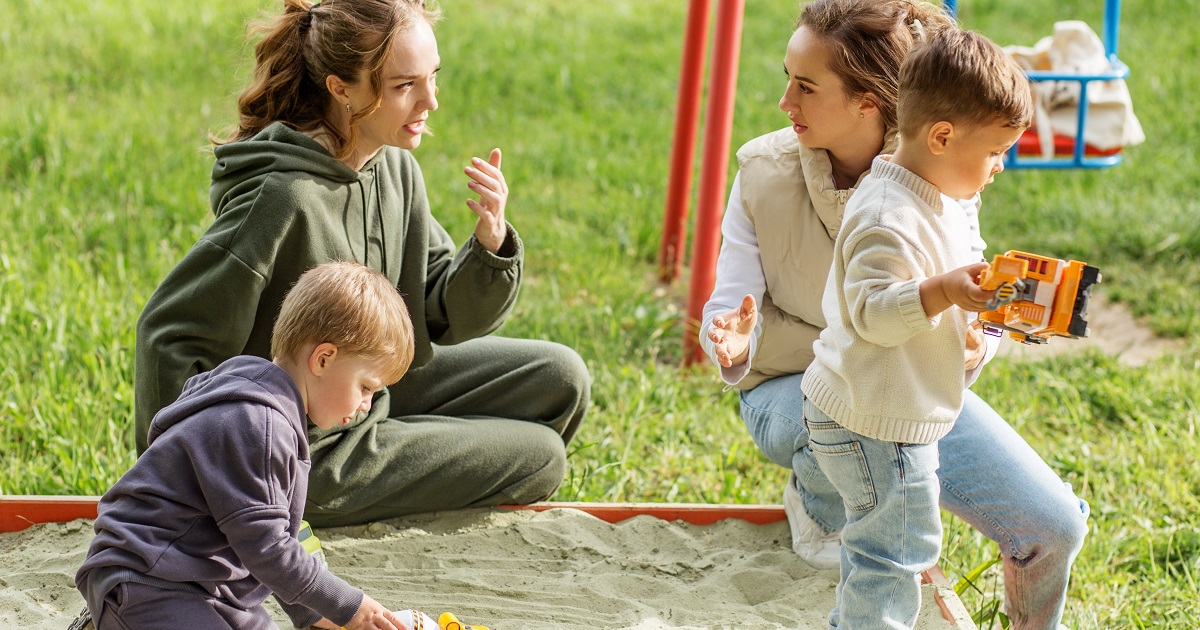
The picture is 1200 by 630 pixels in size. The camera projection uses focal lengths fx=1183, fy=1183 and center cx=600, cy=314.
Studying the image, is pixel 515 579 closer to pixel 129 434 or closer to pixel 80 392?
pixel 129 434

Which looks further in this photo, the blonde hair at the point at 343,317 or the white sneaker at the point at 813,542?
the white sneaker at the point at 813,542

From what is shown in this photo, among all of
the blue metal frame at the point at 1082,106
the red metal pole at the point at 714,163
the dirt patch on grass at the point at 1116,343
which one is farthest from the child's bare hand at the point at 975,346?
the dirt patch on grass at the point at 1116,343

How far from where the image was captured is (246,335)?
2.67 metres

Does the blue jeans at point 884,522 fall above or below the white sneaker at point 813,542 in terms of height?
above

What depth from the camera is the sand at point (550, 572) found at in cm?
266

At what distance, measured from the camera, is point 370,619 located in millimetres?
2168

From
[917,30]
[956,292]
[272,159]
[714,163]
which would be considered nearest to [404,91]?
[272,159]

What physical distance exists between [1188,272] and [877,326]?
12.5 ft

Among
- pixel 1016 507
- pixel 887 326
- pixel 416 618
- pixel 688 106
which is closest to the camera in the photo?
pixel 887 326

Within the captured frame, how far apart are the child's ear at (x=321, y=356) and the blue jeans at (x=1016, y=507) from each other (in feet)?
4.30

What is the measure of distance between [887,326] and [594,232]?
3417 mm

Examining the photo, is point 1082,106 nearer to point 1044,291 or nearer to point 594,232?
point 594,232

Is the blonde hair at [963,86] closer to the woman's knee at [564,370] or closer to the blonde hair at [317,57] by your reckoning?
the blonde hair at [317,57]

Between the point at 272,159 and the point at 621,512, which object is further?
the point at 621,512
